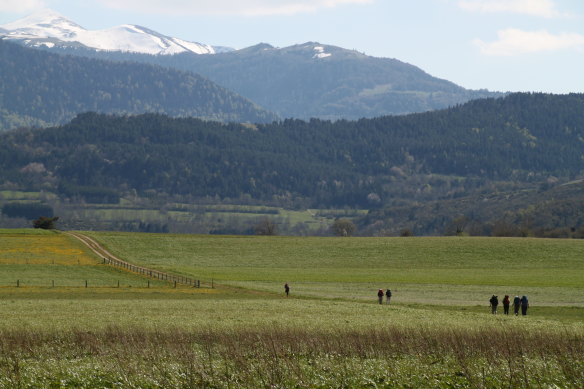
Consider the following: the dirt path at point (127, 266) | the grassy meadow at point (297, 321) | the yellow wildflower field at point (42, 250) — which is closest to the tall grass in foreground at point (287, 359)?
the grassy meadow at point (297, 321)

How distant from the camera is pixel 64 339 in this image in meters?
Result: 39.1

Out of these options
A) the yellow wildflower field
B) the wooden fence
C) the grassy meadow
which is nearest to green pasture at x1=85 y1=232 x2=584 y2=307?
the grassy meadow

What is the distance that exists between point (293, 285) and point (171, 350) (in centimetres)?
5747

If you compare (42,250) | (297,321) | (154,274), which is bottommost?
(154,274)

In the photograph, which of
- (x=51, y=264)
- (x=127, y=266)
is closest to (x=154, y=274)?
(x=127, y=266)

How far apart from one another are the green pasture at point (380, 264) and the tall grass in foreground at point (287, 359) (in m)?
33.9

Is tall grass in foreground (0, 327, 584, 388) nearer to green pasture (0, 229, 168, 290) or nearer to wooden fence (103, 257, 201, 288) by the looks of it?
wooden fence (103, 257, 201, 288)

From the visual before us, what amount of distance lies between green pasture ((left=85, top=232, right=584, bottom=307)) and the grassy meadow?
1.10ft

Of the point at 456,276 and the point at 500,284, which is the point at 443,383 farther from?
the point at 456,276

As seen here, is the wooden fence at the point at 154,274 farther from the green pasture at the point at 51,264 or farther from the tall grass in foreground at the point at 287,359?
the tall grass in foreground at the point at 287,359

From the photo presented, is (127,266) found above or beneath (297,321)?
beneath

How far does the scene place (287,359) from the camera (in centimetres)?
3158

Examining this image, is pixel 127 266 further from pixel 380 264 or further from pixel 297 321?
pixel 297 321

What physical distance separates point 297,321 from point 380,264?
2952 inches
